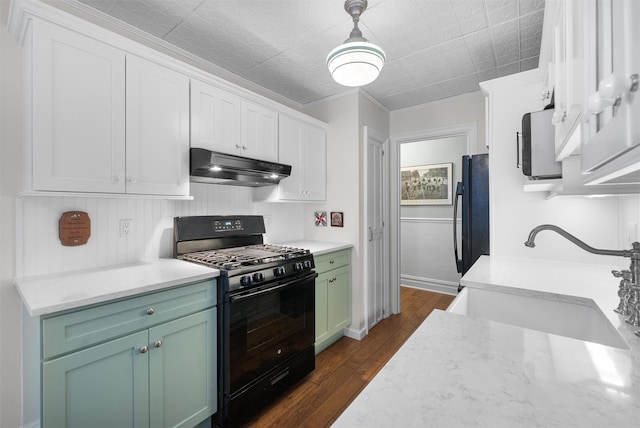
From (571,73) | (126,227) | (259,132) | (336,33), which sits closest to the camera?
(571,73)

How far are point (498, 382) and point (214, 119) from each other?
83.6 inches

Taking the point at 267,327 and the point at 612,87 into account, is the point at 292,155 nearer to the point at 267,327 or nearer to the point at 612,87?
the point at 267,327

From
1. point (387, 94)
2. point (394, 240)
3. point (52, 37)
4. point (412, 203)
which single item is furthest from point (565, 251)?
point (52, 37)

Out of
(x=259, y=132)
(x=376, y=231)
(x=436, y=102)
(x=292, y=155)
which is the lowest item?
(x=376, y=231)

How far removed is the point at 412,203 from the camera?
4.65 m

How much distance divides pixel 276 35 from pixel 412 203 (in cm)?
334

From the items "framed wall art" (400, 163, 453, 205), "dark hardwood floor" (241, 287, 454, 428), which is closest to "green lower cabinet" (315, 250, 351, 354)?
"dark hardwood floor" (241, 287, 454, 428)

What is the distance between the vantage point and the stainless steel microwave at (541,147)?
1.46 meters

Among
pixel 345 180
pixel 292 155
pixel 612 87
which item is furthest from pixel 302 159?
pixel 612 87

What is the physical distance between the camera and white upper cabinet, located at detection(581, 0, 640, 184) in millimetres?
354

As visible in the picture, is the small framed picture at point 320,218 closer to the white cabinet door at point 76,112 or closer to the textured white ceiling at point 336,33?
the textured white ceiling at point 336,33

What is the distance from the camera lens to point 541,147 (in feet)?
4.94

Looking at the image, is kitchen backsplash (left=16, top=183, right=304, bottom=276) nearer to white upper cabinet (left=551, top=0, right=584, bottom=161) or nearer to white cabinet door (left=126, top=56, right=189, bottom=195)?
white cabinet door (left=126, top=56, right=189, bottom=195)

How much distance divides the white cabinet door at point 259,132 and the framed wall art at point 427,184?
2.83m
